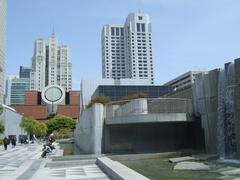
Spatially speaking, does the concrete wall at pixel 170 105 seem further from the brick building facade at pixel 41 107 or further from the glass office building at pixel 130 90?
the brick building facade at pixel 41 107

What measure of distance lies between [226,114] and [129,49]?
139929 millimetres

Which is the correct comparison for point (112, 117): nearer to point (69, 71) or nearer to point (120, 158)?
point (120, 158)

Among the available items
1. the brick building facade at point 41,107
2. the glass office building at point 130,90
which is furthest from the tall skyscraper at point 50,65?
the glass office building at point 130,90

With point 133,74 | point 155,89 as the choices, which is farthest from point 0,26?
point 155,89

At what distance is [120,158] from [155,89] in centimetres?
Result: 10209

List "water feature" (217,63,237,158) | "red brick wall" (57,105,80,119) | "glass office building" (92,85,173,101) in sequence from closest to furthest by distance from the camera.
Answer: "water feature" (217,63,237,158)
"glass office building" (92,85,173,101)
"red brick wall" (57,105,80,119)

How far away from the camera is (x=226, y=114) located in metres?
18.7

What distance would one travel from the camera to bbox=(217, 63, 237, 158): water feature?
18.2m

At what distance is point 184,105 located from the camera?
2291cm

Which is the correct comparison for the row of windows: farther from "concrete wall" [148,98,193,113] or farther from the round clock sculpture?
"concrete wall" [148,98,193,113]

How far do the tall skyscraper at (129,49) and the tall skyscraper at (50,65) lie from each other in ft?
92.5

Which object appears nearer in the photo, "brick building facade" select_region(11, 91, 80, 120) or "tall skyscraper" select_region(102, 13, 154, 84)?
"brick building facade" select_region(11, 91, 80, 120)

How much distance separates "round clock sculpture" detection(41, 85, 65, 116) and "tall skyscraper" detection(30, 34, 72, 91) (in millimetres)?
32118

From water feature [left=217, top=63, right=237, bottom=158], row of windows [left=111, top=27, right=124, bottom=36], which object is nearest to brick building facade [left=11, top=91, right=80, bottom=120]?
row of windows [left=111, top=27, right=124, bottom=36]
